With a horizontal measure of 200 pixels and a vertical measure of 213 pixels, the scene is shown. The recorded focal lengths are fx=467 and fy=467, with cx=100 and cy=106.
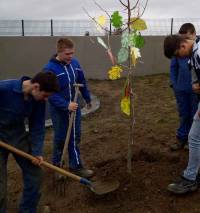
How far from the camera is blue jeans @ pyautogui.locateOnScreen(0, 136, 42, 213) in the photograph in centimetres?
440

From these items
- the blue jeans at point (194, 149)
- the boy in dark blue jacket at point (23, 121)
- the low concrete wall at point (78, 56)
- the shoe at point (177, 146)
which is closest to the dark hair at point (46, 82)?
the boy in dark blue jacket at point (23, 121)

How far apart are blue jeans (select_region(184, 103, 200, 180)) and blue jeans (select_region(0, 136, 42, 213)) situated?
58.7 inches

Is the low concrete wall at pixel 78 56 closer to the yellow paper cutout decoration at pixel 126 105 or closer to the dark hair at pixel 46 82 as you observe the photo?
the yellow paper cutout decoration at pixel 126 105

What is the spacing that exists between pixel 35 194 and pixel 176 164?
68.8 inches

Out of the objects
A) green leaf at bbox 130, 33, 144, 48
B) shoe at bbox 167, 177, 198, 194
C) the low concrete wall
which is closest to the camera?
shoe at bbox 167, 177, 198, 194

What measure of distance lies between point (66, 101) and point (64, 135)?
1.41 ft

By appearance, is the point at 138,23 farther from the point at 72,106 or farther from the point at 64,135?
the point at 64,135

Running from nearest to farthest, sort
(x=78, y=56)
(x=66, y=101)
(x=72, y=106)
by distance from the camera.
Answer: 1. (x=72, y=106)
2. (x=66, y=101)
3. (x=78, y=56)

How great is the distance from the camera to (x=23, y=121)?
4418 millimetres

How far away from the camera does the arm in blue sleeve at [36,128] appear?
4387mm

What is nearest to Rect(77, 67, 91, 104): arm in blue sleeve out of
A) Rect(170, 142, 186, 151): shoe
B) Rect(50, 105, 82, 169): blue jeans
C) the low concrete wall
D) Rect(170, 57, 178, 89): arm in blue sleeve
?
Rect(50, 105, 82, 169): blue jeans

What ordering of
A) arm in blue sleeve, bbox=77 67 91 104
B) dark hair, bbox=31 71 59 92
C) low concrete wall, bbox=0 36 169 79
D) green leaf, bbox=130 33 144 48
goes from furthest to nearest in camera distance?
1. low concrete wall, bbox=0 36 169 79
2. arm in blue sleeve, bbox=77 67 91 104
3. green leaf, bbox=130 33 144 48
4. dark hair, bbox=31 71 59 92

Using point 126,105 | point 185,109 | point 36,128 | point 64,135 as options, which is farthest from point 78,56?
point 36,128

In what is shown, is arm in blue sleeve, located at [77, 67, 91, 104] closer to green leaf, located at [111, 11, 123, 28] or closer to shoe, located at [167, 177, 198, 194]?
green leaf, located at [111, 11, 123, 28]
